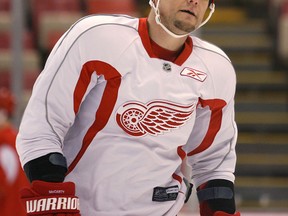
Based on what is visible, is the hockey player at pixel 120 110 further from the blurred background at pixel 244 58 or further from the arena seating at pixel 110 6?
the arena seating at pixel 110 6

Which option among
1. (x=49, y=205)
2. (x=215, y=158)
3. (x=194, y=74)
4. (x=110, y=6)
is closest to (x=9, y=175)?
(x=110, y=6)

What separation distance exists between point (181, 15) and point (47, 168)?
19.8 inches

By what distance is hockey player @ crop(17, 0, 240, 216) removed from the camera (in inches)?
87.7

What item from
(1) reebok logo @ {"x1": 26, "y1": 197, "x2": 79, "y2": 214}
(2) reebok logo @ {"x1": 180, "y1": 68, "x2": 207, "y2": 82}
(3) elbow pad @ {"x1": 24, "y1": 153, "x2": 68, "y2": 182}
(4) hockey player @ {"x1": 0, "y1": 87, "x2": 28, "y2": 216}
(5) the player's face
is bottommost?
(4) hockey player @ {"x1": 0, "y1": 87, "x2": 28, "y2": 216}

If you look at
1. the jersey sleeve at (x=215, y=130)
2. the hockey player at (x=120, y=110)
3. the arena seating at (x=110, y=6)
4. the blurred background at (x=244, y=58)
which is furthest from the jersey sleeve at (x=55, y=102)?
the arena seating at (x=110, y=6)

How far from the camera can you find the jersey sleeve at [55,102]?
87.4 inches

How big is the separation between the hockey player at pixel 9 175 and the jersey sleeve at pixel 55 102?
2589mm

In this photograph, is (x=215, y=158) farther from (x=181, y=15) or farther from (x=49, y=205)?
(x=49, y=205)

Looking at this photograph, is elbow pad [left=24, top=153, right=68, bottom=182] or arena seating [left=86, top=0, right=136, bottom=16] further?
arena seating [left=86, top=0, right=136, bottom=16]

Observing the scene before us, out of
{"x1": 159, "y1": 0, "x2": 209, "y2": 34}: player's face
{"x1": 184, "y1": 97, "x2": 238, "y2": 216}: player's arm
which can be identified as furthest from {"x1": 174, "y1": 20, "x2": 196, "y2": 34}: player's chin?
{"x1": 184, "y1": 97, "x2": 238, "y2": 216}: player's arm

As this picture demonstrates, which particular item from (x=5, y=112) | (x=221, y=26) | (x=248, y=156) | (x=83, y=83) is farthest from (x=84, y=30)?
(x=221, y=26)

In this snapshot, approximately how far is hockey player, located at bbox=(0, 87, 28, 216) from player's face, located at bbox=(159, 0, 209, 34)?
2.56 metres

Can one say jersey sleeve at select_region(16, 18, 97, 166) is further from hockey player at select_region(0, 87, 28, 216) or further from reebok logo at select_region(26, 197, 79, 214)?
hockey player at select_region(0, 87, 28, 216)

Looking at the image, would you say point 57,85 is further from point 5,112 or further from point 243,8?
point 243,8
